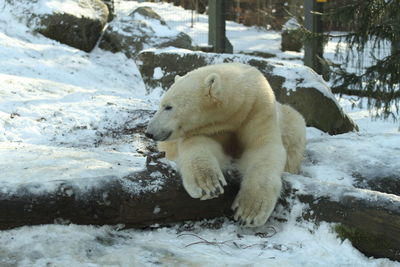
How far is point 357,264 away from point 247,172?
3.17ft

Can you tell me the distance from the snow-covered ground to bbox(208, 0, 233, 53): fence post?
181 cm

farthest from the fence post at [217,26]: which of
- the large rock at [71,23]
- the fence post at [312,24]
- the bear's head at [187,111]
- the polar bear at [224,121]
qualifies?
the bear's head at [187,111]

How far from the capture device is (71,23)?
11.1 metres

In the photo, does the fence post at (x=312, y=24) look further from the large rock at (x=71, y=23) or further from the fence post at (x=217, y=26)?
the large rock at (x=71, y=23)

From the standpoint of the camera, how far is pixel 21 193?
2490 millimetres

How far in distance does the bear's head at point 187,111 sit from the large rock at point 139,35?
302 inches

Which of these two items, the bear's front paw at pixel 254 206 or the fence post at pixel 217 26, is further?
the fence post at pixel 217 26

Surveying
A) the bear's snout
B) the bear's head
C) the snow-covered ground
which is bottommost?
the snow-covered ground

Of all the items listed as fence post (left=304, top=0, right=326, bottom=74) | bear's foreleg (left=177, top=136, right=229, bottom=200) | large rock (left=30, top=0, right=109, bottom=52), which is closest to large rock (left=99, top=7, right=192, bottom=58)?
large rock (left=30, top=0, right=109, bottom=52)

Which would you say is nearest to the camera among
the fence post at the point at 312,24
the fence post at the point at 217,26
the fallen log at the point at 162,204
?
the fallen log at the point at 162,204

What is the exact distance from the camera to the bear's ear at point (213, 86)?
334cm

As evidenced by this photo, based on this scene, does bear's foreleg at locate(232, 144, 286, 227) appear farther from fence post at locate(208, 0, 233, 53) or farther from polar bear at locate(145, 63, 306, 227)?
fence post at locate(208, 0, 233, 53)

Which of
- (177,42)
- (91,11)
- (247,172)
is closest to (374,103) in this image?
(247,172)

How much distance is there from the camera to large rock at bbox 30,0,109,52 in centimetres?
1091
